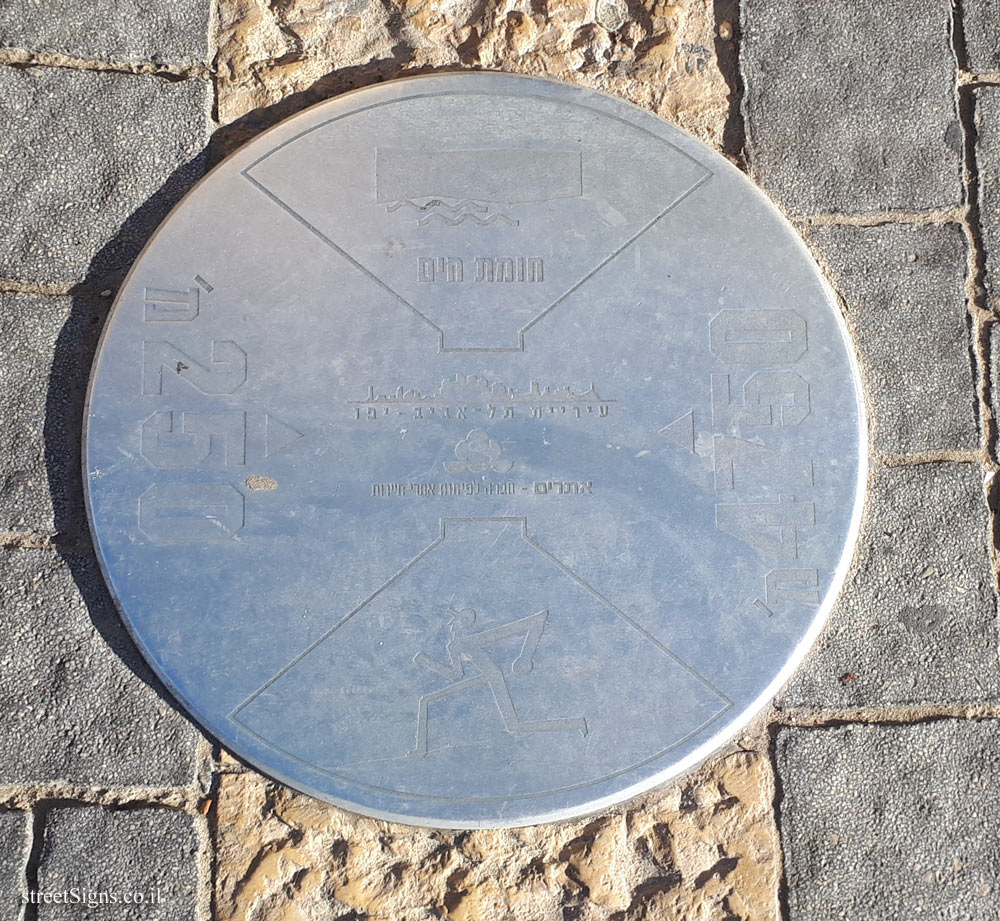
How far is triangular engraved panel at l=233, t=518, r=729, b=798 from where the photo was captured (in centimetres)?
139

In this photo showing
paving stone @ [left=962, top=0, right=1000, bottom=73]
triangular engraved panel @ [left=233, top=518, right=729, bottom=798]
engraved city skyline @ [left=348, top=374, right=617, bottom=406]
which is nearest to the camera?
triangular engraved panel @ [left=233, top=518, right=729, bottom=798]

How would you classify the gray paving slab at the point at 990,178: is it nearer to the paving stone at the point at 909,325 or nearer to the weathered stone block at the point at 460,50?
the paving stone at the point at 909,325

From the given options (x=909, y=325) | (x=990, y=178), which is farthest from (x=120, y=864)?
(x=990, y=178)

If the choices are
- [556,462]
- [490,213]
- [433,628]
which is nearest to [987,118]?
[490,213]

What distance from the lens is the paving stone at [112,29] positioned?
1.67 metres

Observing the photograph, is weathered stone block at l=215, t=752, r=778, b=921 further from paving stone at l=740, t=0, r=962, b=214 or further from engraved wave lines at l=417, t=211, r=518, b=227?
paving stone at l=740, t=0, r=962, b=214

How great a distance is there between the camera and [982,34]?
1.76 meters

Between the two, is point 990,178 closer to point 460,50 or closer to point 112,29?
point 460,50

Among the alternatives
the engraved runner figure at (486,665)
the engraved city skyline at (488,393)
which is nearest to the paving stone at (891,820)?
the engraved runner figure at (486,665)

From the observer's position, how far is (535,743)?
1393 millimetres

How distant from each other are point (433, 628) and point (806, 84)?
1.24 metres

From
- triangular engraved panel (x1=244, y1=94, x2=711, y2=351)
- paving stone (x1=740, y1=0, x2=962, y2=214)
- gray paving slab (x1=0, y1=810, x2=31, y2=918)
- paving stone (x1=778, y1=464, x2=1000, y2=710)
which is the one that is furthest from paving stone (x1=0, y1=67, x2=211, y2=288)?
paving stone (x1=778, y1=464, x2=1000, y2=710)

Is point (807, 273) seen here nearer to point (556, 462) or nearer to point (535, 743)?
point (556, 462)

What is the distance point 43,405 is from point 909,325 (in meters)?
1.56
